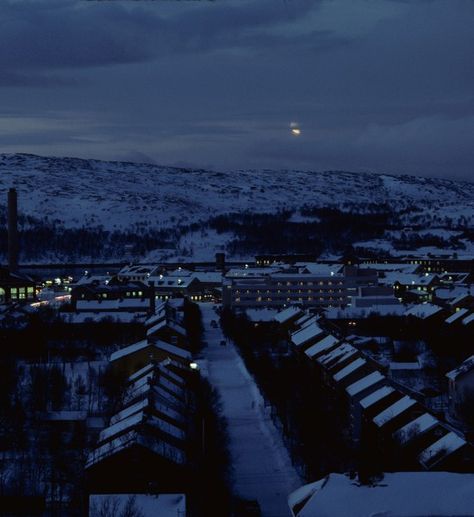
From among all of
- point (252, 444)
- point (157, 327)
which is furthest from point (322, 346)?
point (252, 444)

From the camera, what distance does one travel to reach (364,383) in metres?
9.52

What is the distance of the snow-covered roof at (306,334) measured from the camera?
1337cm

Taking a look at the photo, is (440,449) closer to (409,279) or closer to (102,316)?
(102,316)

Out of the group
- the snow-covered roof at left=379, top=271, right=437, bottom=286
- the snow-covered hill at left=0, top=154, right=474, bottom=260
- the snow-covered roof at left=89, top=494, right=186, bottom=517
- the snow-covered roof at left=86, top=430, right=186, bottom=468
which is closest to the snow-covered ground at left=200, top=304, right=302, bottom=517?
the snow-covered roof at left=86, top=430, right=186, bottom=468

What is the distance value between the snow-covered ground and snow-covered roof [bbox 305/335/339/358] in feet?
2.99

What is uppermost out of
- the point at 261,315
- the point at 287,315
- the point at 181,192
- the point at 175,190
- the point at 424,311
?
the point at 175,190

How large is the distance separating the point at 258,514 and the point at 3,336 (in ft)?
31.5

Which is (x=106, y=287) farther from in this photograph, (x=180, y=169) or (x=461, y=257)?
(x=180, y=169)

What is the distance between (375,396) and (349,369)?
54.1 inches

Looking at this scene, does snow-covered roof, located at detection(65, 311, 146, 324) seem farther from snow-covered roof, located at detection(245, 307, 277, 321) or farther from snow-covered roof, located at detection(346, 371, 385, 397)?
snow-covered roof, located at detection(346, 371, 385, 397)

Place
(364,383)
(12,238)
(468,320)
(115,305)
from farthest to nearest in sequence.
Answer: (12,238), (115,305), (468,320), (364,383)

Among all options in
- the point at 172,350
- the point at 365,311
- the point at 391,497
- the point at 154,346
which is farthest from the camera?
the point at 365,311

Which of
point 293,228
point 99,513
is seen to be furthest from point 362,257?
point 99,513

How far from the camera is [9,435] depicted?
8.16 metres
